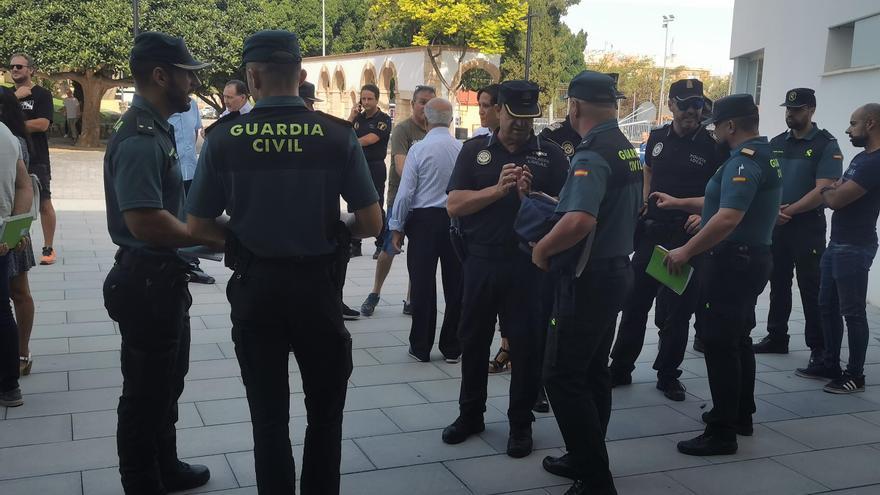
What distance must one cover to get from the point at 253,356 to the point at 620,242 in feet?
5.55

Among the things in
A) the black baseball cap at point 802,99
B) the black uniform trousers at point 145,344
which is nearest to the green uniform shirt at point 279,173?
the black uniform trousers at point 145,344

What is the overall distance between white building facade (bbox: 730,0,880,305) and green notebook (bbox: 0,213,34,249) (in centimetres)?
752

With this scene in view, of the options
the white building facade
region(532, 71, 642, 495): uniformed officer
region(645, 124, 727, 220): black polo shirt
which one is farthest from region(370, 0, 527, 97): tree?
region(532, 71, 642, 495): uniformed officer

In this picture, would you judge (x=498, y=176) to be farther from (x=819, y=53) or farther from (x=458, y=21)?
(x=458, y=21)

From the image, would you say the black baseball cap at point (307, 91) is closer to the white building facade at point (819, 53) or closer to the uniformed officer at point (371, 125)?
the uniformed officer at point (371, 125)

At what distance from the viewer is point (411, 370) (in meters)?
5.56

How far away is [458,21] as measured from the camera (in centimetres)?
4050

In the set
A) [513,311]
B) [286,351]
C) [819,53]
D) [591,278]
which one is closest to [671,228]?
[513,311]

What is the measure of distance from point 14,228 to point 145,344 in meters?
1.61

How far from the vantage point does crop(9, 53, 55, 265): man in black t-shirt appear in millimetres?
7127

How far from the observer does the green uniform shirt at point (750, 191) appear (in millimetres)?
3990

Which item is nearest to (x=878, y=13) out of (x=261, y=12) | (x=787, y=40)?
(x=787, y=40)

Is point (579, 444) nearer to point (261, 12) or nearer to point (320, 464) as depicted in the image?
point (320, 464)

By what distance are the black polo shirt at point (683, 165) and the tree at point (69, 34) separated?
2580 centimetres
